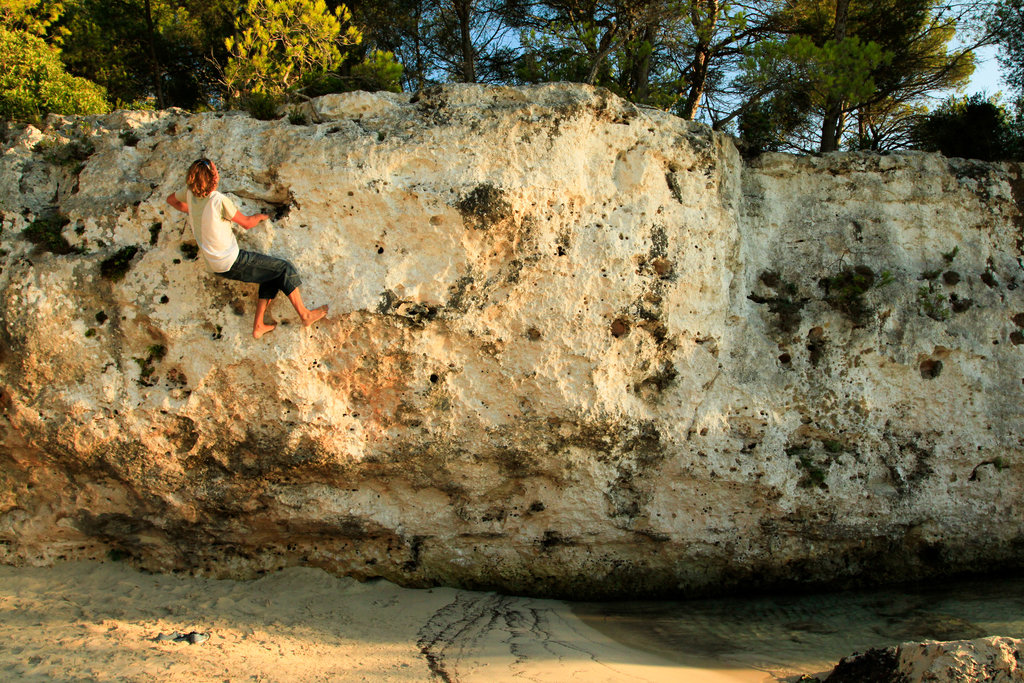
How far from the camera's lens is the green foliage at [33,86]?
670cm

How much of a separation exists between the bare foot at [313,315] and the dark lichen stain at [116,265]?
135 centimetres

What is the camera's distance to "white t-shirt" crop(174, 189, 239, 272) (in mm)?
4562

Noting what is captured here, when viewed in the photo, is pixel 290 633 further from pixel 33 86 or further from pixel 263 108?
pixel 33 86

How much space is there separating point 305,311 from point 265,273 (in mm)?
376

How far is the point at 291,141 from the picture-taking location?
5.19 meters

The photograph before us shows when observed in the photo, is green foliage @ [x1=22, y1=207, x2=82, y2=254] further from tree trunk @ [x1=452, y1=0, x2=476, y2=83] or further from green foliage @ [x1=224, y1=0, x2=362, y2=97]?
tree trunk @ [x1=452, y1=0, x2=476, y2=83]

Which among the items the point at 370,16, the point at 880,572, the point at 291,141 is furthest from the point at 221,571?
the point at 370,16

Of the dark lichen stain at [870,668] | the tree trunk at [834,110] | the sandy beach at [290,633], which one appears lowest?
the sandy beach at [290,633]

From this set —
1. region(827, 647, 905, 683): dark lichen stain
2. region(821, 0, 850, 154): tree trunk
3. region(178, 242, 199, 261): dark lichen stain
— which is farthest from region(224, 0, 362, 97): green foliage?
region(827, 647, 905, 683): dark lichen stain

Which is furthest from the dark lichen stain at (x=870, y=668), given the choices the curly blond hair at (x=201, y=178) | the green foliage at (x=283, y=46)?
the green foliage at (x=283, y=46)

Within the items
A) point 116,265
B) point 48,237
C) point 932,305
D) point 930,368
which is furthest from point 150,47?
point 930,368

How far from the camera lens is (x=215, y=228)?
4.56 meters

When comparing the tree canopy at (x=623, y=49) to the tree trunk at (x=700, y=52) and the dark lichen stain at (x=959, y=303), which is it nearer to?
the tree trunk at (x=700, y=52)

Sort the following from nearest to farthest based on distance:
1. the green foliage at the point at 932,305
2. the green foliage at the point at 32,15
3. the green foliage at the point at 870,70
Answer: the green foliage at the point at 932,305 < the green foliage at the point at 32,15 < the green foliage at the point at 870,70
